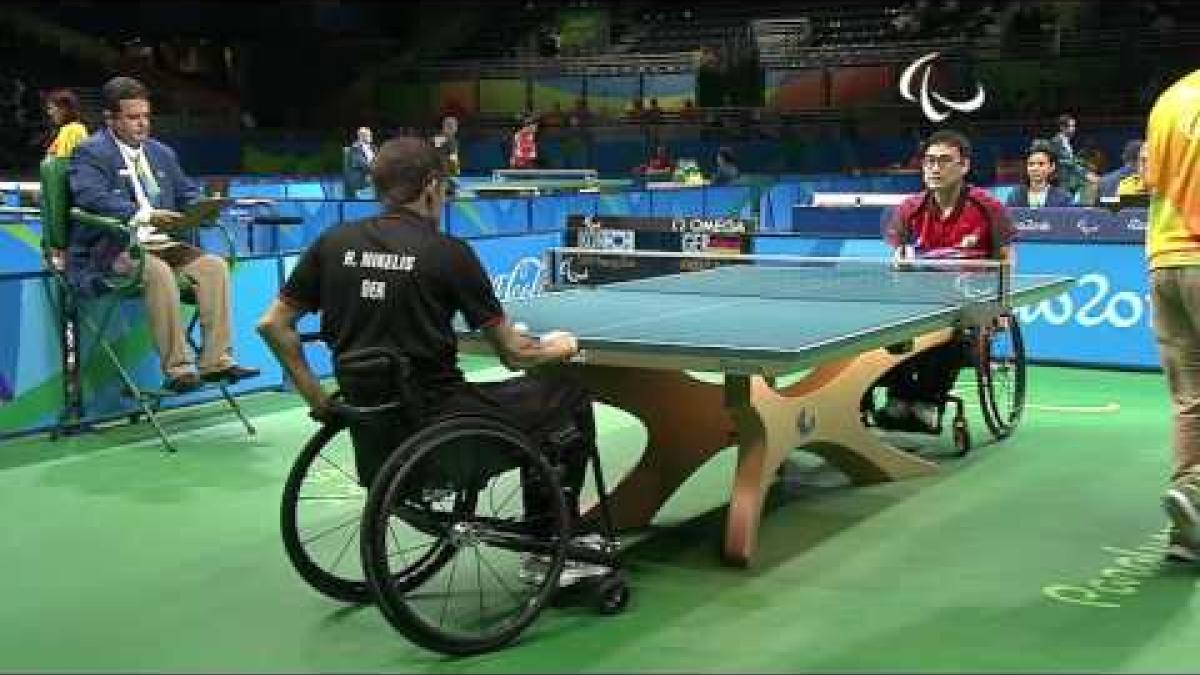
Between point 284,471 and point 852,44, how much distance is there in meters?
22.0

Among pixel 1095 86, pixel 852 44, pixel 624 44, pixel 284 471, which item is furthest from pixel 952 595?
pixel 624 44

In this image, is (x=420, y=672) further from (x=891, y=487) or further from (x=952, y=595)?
(x=891, y=487)

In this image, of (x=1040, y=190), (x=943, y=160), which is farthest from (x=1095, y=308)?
(x=943, y=160)

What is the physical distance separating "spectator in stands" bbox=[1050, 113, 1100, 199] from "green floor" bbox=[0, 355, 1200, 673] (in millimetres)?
5424

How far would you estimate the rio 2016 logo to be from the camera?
31.8 feet

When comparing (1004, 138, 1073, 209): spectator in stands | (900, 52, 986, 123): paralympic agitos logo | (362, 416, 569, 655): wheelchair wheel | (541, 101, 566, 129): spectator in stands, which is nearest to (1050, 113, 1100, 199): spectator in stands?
(1004, 138, 1073, 209): spectator in stands

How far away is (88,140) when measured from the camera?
777cm

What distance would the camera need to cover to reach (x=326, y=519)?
6168mm

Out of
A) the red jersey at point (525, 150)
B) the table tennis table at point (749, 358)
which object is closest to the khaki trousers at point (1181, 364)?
the table tennis table at point (749, 358)

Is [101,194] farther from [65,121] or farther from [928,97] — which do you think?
[928,97]

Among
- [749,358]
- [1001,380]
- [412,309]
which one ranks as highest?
[412,309]

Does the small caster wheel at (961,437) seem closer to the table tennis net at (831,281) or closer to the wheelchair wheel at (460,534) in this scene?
the table tennis net at (831,281)

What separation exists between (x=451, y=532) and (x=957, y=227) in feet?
12.9

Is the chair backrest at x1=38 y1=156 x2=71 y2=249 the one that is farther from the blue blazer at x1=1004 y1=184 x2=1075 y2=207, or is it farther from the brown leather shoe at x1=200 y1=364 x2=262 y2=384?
the blue blazer at x1=1004 y1=184 x2=1075 y2=207
